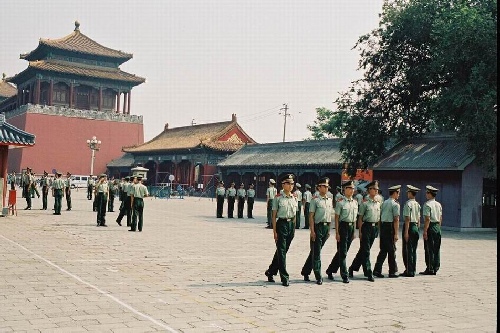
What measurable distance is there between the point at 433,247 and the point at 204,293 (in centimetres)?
488

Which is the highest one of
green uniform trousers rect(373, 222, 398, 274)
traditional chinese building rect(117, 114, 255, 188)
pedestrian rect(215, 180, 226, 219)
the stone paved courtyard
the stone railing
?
the stone railing

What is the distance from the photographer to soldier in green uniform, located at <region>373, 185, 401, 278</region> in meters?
9.54

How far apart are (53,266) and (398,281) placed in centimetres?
584

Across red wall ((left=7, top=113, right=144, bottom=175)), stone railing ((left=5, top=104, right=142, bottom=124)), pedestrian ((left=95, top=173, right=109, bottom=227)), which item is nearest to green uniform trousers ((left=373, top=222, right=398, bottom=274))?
pedestrian ((left=95, top=173, right=109, bottom=227))

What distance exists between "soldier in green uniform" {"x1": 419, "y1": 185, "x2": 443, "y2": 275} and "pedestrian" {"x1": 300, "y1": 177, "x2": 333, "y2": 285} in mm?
2437

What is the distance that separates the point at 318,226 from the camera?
28.6 ft

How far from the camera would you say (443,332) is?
5738mm

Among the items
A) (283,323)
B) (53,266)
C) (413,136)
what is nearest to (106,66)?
(413,136)

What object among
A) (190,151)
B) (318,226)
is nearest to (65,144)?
(190,151)

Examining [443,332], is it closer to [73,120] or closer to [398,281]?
[398,281]

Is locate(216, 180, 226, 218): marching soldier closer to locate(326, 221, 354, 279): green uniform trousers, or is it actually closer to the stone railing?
locate(326, 221, 354, 279): green uniform trousers

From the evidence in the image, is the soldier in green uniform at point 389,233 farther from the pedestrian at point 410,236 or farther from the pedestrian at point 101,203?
the pedestrian at point 101,203

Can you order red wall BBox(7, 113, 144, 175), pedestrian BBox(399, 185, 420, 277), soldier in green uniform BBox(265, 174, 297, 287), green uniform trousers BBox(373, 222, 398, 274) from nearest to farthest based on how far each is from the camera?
1. soldier in green uniform BBox(265, 174, 297, 287)
2. green uniform trousers BBox(373, 222, 398, 274)
3. pedestrian BBox(399, 185, 420, 277)
4. red wall BBox(7, 113, 144, 175)

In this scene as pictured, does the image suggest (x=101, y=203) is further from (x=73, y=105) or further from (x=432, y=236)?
(x=73, y=105)
